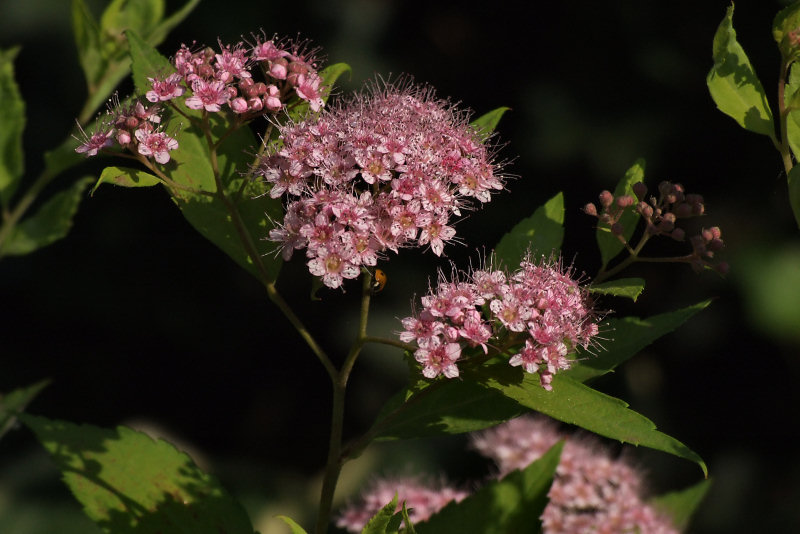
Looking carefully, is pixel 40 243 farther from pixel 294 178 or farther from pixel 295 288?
pixel 295 288

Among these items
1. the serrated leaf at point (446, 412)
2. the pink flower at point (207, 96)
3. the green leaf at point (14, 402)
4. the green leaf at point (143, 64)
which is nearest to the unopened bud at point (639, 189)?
the serrated leaf at point (446, 412)

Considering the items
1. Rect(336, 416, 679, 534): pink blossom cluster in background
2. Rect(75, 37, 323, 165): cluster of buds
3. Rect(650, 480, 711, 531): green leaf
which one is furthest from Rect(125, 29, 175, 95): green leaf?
Rect(650, 480, 711, 531): green leaf

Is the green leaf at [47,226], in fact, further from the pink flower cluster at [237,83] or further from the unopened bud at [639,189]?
the unopened bud at [639,189]

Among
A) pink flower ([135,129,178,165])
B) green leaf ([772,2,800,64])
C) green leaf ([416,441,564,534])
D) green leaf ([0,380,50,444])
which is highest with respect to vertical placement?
green leaf ([772,2,800,64])

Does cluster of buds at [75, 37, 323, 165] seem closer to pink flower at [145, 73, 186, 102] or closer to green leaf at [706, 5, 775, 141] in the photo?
pink flower at [145, 73, 186, 102]

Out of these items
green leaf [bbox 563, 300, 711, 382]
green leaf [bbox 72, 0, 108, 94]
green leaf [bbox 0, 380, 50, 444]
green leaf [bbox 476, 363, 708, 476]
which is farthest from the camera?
green leaf [bbox 72, 0, 108, 94]
